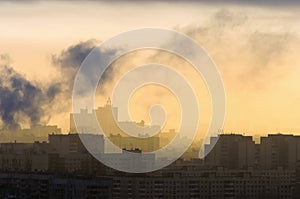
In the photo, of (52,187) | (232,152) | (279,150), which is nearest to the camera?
(52,187)

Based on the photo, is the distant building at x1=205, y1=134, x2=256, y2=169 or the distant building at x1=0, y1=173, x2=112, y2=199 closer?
the distant building at x1=0, y1=173, x2=112, y2=199

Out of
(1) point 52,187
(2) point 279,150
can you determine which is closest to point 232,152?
(2) point 279,150

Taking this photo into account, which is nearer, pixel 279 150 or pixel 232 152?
pixel 279 150

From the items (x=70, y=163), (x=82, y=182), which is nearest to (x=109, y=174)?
(x=70, y=163)

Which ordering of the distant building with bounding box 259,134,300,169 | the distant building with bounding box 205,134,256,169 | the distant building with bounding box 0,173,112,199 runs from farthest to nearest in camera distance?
the distant building with bounding box 205,134,256,169
the distant building with bounding box 259,134,300,169
the distant building with bounding box 0,173,112,199

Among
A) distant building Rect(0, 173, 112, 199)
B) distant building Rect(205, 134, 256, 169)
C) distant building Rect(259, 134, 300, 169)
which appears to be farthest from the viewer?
distant building Rect(205, 134, 256, 169)

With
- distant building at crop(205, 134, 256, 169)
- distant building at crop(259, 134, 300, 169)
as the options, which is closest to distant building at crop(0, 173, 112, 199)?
distant building at crop(205, 134, 256, 169)

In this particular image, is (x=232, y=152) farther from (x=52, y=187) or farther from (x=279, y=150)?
(x=52, y=187)

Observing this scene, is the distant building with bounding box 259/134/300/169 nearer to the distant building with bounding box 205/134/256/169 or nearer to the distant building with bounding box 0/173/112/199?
the distant building with bounding box 205/134/256/169

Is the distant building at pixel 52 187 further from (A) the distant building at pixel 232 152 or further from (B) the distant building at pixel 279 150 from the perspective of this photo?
(B) the distant building at pixel 279 150

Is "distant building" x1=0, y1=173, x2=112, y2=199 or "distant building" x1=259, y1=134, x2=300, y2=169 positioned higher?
"distant building" x1=259, y1=134, x2=300, y2=169

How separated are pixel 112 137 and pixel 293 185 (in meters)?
3.85

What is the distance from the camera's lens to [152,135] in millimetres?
22094

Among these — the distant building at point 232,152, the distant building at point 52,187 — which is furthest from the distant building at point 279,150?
the distant building at point 52,187
